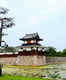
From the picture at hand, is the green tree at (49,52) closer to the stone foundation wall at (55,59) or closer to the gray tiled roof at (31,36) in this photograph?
the stone foundation wall at (55,59)

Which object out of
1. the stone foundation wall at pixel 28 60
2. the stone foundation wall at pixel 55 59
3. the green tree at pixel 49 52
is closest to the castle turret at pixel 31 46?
the stone foundation wall at pixel 28 60

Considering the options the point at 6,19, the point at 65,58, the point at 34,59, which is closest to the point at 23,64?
the point at 34,59

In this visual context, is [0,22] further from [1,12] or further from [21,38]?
[21,38]

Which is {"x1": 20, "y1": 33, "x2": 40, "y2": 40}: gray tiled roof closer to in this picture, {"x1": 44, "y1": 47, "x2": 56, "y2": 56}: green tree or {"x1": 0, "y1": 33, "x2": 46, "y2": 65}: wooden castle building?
{"x1": 0, "y1": 33, "x2": 46, "y2": 65}: wooden castle building

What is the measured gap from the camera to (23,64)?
41.0 m

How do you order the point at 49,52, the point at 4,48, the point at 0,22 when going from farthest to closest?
the point at 49,52 → the point at 0,22 → the point at 4,48

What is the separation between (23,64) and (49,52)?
18445mm

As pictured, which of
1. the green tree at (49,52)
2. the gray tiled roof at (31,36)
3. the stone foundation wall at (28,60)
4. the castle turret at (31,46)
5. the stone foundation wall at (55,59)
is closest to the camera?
the stone foundation wall at (28,60)

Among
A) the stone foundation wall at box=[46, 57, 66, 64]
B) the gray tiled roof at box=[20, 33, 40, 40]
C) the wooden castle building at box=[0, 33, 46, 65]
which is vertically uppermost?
the gray tiled roof at box=[20, 33, 40, 40]

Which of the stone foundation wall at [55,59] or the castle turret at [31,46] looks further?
the stone foundation wall at [55,59]

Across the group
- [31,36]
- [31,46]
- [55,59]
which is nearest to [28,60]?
[31,46]

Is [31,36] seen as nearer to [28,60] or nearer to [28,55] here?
[28,55]

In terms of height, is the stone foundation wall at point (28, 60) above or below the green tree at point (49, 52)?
below

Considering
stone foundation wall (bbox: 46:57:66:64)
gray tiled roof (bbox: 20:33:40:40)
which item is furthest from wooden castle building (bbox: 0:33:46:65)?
stone foundation wall (bbox: 46:57:66:64)
